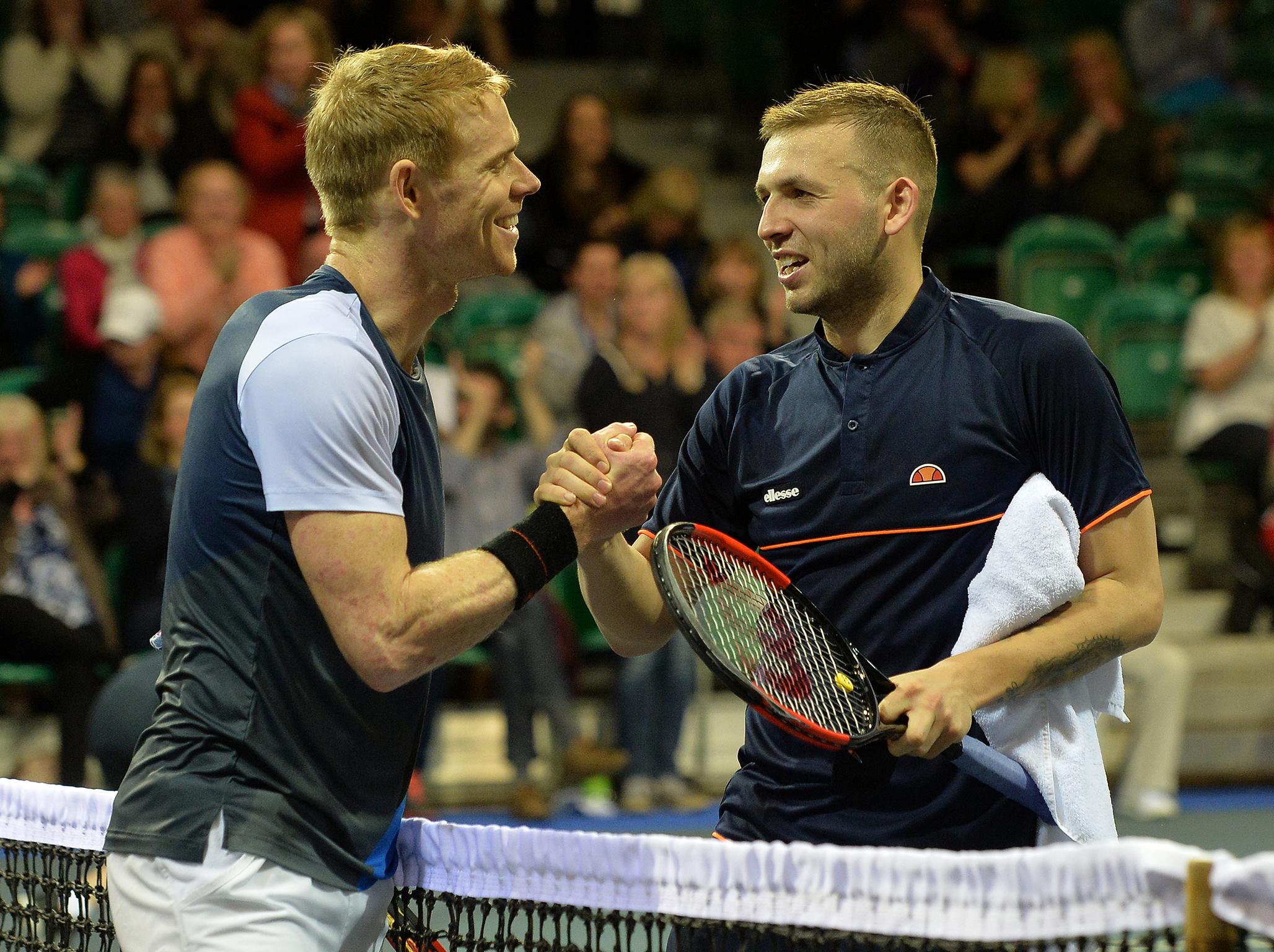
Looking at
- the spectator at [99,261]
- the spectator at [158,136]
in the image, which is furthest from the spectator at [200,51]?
the spectator at [99,261]

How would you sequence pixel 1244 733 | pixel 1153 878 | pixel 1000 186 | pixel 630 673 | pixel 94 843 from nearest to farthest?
1. pixel 1153 878
2. pixel 94 843
3. pixel 630 673
4. pixel 1244 733
5. pixel 1000 186

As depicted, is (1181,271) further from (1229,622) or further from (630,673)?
(630,673)

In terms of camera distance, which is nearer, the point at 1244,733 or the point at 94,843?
the point at 94,843

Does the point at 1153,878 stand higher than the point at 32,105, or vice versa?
the point at 32,105

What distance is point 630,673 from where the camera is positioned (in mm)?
7211

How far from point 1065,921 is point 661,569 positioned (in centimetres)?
76

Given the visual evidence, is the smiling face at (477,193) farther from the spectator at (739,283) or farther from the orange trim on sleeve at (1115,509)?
the spectator at (739,283)

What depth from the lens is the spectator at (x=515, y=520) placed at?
23.4ft

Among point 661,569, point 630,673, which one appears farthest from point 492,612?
point 630,673

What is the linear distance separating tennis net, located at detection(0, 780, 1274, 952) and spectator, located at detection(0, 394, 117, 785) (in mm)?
4059

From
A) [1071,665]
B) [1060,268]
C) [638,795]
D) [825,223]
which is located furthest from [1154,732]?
[825,223]

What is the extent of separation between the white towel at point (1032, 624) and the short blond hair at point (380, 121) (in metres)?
1.11

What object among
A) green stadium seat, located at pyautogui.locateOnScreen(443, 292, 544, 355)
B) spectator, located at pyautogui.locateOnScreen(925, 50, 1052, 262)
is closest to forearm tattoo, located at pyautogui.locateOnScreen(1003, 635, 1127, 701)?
green stadium seat, located at pyautogui.locateOnScreen(443, 292, 544, 355)

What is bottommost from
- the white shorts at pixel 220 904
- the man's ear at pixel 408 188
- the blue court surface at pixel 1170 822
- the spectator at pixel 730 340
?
the blue court surface at pixel 1170 822
